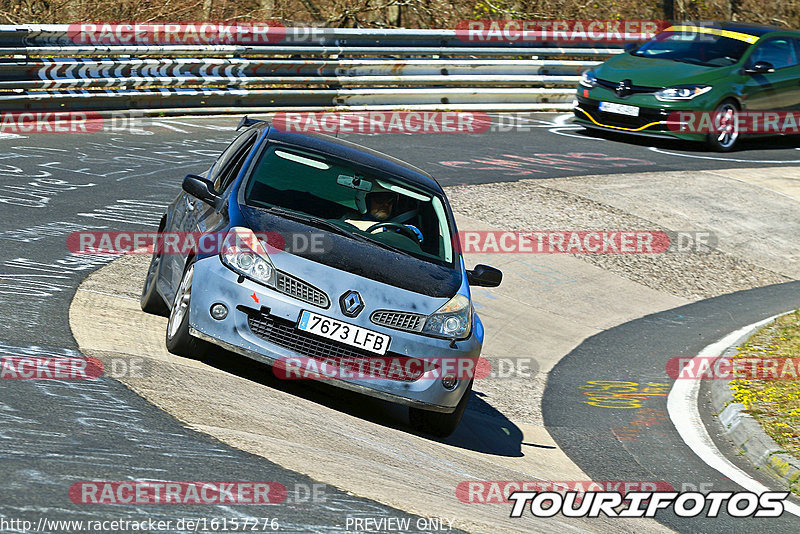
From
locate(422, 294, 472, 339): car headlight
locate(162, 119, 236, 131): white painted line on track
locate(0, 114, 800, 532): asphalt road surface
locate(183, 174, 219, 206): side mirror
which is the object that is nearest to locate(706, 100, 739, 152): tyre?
locate(0, 114, 800, 532): asphalt road surface

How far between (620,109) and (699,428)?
33.8ft

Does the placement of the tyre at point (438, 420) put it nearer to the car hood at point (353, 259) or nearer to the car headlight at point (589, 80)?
the car hood at point (353, 259)

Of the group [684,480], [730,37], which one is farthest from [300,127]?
[684,480]

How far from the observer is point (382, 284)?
21.7 ft

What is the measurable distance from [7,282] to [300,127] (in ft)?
28.4

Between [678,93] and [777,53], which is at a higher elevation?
[777,53]

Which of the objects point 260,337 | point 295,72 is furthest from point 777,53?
point 260,337

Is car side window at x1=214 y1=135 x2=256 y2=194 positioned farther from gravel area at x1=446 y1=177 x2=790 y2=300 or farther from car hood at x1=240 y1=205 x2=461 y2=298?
gravel area at x1=446 y1=177 x2=790 y2=300

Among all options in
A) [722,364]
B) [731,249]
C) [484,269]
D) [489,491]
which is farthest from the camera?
[731,249]

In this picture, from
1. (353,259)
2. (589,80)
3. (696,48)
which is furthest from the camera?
(696,48)

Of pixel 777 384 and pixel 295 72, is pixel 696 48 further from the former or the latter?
pixel 777 384

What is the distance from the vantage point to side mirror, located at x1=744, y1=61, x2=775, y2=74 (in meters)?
18.2

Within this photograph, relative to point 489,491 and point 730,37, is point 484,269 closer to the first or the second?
point 489,491

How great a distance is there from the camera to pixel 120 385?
6.03 metres
